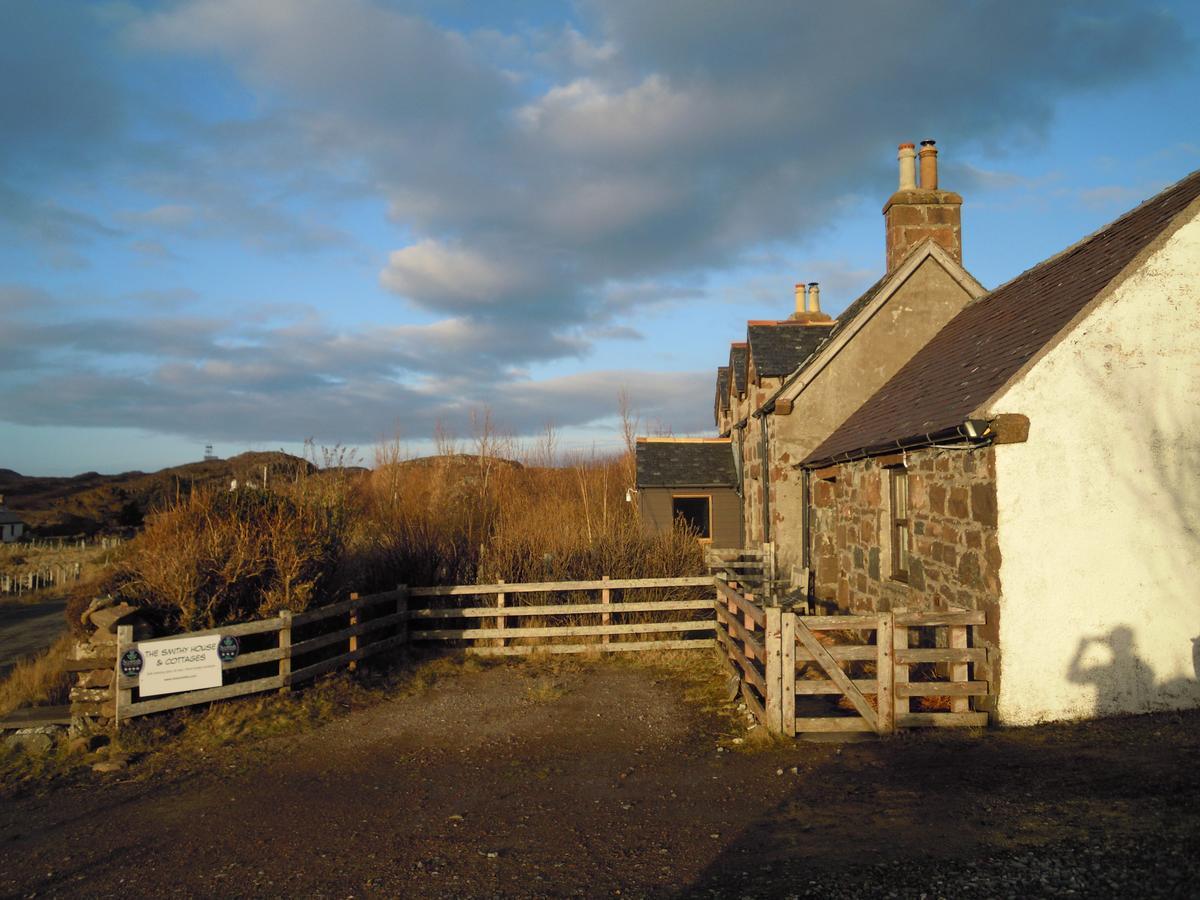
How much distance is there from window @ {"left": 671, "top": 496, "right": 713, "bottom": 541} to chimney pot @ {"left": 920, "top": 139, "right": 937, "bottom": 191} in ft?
32.5

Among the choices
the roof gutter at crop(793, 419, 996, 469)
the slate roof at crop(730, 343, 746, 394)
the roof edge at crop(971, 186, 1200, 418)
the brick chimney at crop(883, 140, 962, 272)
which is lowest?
the roof gutter at crop(793, 419, 996, 469)

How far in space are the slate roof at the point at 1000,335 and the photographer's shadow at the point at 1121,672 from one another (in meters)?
2.45

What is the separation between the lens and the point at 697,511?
77.7 ft

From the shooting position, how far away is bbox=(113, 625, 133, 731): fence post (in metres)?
8.27

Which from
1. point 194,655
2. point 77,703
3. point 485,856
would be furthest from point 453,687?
point 485,856

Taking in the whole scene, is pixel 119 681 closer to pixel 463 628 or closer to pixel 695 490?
pixel 463 628

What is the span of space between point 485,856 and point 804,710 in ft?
14.8

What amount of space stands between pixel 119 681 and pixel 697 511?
17260 mm

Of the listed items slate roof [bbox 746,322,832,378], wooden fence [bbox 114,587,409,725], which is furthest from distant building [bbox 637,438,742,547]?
wooden fence [bbox 114,587,409,725]

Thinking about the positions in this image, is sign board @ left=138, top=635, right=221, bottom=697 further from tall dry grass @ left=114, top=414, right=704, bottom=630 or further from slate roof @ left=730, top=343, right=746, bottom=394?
slate roof @ left=730, top=343, right=746, bottom=394

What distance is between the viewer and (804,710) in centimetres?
877

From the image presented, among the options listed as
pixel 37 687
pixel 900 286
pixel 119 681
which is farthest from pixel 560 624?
pixel 900 286

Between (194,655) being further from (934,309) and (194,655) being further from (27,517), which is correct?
(27,517)

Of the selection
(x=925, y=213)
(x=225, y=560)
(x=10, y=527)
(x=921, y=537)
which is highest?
(x=925, y=213)
